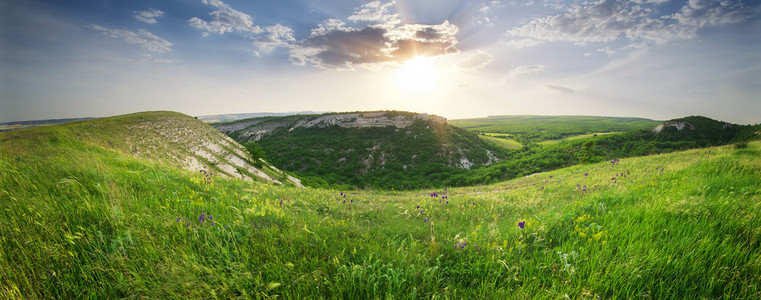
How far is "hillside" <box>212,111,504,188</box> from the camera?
46.1 meters

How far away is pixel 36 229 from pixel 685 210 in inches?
331

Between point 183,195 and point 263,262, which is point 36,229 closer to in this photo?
point 183,195

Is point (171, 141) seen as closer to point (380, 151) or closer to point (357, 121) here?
point (380, 151)

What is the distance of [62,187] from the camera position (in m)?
3.87

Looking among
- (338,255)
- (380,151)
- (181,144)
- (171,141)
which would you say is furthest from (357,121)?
(338,255)

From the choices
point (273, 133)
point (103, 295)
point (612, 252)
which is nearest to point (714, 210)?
point (612, 252)

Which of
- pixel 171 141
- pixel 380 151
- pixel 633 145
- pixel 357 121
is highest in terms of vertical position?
pixel 357 121

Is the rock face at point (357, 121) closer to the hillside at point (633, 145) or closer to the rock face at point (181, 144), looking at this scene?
the hillside at point (633, 145)

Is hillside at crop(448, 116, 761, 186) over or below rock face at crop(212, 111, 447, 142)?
below

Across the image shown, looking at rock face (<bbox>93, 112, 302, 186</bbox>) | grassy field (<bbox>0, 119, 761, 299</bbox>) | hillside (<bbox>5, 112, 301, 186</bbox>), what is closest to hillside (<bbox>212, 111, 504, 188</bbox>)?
rock face (<bbox>93, 112, 302, 186</bbox>)

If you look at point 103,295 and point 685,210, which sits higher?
point 685,210

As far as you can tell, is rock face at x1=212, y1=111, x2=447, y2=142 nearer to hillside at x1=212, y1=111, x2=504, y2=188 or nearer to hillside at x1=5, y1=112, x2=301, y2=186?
hillside at x1=212, y1=111, x2=504, y2=188

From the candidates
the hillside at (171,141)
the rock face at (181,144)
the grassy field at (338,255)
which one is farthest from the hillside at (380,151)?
the grassy field at (338,255)

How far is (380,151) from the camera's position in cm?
5500
